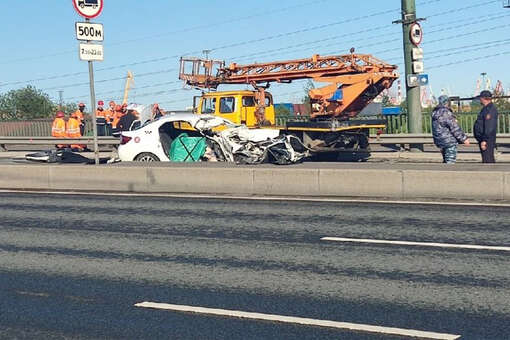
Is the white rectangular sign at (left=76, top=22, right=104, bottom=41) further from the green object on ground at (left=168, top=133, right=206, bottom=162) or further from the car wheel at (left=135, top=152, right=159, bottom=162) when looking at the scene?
the car wheel at (left=135, top=152, right=159, bottom=162)

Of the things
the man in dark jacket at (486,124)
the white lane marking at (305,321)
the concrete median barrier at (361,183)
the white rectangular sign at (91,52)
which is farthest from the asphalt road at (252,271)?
the white rectangular sign at (91,52)

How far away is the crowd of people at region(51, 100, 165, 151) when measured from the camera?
26828 mm

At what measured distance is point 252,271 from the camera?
24.3 feet

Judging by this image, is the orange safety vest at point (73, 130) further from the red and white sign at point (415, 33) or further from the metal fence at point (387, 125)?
the red and white sign at point (415, 33)

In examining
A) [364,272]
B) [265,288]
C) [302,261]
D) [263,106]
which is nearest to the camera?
[265,288]

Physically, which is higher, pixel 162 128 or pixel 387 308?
pixel 162 128

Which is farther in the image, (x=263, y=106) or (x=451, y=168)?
(x=263, y=106)

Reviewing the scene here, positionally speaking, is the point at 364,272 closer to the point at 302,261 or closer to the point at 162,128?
the point at 302,261

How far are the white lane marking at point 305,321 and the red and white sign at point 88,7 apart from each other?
9197mm

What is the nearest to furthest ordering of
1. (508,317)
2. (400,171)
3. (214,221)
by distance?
(508,317) < (214,221) < (400,171)

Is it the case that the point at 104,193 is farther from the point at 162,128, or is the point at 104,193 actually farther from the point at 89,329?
the point at 89,329

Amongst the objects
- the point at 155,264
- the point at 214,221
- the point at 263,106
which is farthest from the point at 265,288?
the point at 263,106

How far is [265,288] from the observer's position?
264 inches

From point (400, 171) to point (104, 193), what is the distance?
593cm
